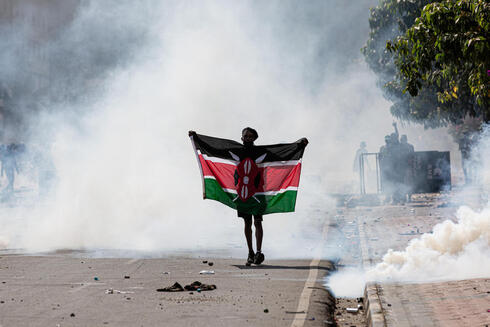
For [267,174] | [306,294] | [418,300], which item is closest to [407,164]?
[267,174]

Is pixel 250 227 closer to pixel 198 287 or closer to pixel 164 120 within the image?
pixel 198 287

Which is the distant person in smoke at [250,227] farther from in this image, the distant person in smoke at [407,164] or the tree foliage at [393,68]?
the tree foliage at [393,68]

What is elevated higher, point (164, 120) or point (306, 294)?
point (164, 120)

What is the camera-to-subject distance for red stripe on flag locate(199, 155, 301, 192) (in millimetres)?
10031

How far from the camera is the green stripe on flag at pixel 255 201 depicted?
9.86 meters

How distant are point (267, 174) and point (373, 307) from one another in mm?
3940

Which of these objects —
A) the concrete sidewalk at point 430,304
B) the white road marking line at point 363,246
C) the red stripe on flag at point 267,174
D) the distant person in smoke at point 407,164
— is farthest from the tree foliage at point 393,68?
the concrete sidewalk at point 430,304

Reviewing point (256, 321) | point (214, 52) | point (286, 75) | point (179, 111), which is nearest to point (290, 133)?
point (286, 75)

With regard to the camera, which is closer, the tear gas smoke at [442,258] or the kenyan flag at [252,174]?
the tear gas smoke at [442,258]

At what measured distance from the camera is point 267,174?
33.0 ft

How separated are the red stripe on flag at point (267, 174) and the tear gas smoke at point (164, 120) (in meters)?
1.64

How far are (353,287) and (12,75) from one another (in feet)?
151

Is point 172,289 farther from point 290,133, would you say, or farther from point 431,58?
point 290,133

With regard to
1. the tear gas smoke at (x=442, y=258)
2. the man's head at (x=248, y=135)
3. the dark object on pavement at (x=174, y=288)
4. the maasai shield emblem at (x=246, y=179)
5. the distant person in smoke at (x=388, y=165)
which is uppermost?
the distant person in smoke at (x=388, y=165)
